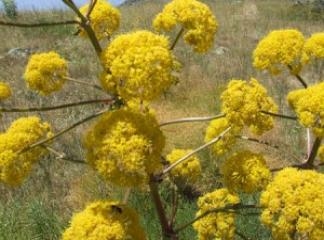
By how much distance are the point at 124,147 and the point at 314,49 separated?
1.67 meters

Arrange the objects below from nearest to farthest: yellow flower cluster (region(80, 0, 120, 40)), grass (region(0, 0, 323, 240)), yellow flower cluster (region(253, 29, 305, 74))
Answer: yellow flower cluster (region(80, 0, 120, 40)) → yellow flower cluster (region(253, 29, 305, 74)) → grass (region(0, 0, 323, 240))

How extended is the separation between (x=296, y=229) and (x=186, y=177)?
5.30ft

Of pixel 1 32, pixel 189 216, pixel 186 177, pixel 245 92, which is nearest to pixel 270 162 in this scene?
pixel 189 216

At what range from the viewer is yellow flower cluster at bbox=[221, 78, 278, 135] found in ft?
9.52

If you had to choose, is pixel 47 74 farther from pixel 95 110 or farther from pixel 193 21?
pixel 95 110

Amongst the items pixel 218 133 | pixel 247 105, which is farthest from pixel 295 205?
pixel 218 133

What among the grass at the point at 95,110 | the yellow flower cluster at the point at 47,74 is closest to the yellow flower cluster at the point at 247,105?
the yellow flower cluster at the point at 47,74

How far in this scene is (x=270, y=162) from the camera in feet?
32.8

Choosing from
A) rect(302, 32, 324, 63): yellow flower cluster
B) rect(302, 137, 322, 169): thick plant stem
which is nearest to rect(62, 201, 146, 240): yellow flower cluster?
rect(302, 137, 322, 169): thick plant stem

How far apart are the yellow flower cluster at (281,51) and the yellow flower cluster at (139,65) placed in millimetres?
1180

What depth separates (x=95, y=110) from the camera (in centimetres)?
1182

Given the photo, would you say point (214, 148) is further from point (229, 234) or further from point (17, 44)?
point (17, 44)

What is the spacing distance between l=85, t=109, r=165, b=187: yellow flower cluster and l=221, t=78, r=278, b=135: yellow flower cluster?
49cm

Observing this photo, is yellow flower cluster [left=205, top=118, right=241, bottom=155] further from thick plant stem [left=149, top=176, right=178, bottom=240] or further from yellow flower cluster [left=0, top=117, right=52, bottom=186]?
yellow flower cluster [left=0, top=117, right=52, bottom=186]
